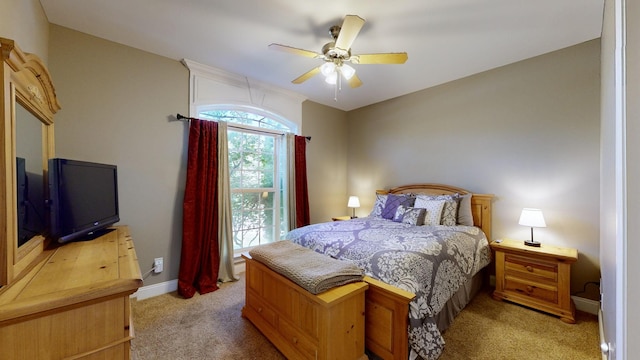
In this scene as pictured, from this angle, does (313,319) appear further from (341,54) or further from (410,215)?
(341,54)

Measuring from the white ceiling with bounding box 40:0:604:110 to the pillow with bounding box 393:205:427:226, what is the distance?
168cm

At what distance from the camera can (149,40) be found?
2.38 metres

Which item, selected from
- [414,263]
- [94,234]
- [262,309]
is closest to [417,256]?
[414,263]

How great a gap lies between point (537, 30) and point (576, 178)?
145 centimetres

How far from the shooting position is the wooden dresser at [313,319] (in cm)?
146

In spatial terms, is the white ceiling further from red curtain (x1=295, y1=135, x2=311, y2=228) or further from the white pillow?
the white pillow

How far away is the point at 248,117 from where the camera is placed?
3396 millimetres

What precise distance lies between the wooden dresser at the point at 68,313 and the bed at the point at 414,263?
134 cm

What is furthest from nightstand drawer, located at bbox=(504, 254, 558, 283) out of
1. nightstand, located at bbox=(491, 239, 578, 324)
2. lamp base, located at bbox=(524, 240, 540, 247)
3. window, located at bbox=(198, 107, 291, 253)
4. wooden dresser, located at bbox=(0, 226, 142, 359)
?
wooden dresser, located at bbox=(0, 226, 142, 359)

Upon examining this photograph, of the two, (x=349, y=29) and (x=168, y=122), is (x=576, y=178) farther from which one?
(x=168, y=122)

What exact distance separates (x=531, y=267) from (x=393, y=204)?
147cm

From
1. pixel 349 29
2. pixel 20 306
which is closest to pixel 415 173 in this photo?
pixel 349 29

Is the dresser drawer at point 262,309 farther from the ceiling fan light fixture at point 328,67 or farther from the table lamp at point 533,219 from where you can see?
the table lamp at point 533,219

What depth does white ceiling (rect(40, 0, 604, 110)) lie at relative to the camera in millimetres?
1900
